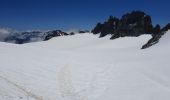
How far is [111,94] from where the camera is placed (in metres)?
18.5

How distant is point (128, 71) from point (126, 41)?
175ft

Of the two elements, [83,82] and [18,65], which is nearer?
[83,82]

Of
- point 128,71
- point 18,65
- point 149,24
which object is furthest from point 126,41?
point 18,65

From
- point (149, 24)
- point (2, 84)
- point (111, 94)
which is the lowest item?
point (111, 94)

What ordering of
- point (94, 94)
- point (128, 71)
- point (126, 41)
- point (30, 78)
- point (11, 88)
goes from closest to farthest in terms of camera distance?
Result: point (11, 88) < point (94, 94) < point (30, 78) < point (128, 71) < point (126, 41)

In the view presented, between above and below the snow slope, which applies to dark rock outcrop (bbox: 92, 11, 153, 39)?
above

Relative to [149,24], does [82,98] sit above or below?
below

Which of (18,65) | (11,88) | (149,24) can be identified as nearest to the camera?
(11,88)

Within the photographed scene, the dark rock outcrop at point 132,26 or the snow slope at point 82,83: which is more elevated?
the dark rock outcrop at point 132,26

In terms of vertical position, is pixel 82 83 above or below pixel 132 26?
below

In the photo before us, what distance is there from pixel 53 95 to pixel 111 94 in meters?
4.10

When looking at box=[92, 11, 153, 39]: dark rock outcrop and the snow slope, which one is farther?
box=[92, 11, 153, 39]: dark rock outcrop

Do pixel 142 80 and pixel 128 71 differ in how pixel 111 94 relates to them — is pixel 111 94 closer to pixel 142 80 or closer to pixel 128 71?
pixel 142 80

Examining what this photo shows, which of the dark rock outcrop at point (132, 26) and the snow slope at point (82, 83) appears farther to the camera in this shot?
the dark rock outcrop at point (132, 26)
